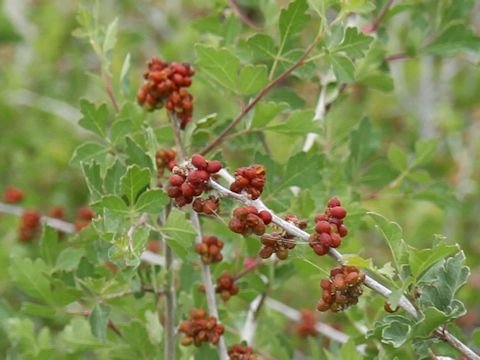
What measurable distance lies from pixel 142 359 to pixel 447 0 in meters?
1.07

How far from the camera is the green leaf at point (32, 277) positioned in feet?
5.93

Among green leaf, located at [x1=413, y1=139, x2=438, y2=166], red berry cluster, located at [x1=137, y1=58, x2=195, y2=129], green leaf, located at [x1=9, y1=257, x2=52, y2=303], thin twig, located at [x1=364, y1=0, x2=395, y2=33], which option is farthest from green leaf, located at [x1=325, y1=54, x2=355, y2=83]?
green leaf, located at [x1=9, y1=257, x2=52, y2=303]

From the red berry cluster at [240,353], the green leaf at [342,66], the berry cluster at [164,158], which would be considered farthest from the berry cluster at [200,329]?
the green leaf at [342,66]

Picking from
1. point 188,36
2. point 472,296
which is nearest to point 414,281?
point 472,296

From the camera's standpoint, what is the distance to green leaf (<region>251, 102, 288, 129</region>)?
5.34 ft

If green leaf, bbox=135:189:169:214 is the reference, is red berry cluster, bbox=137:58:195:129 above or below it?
above

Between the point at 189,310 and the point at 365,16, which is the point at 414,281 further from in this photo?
the point at 365,16

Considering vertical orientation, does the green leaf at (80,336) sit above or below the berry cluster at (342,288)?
below

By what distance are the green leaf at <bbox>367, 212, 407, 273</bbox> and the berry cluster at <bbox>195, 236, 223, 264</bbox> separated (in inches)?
16.3

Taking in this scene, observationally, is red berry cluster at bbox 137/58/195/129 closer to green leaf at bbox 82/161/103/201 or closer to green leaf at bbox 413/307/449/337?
green leaf at bbox 82/161/103/201

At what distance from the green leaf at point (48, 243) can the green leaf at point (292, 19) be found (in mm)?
634

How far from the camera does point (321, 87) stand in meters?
2.10

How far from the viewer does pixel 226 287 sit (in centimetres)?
174

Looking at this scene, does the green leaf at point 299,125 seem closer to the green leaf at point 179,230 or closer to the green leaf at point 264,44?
the green leaf at point 264,44
